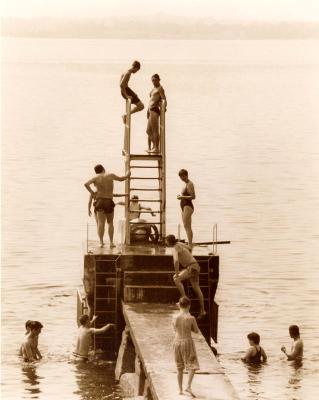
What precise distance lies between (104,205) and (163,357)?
7786 mm

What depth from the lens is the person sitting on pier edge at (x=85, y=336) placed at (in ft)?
94.8

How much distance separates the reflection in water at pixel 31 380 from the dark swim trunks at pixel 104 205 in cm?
379

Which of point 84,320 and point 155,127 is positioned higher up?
point 155,127

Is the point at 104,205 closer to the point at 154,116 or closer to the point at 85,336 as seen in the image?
the point at 154,116

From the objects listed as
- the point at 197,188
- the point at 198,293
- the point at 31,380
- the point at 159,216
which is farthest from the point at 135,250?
the point at 197,188

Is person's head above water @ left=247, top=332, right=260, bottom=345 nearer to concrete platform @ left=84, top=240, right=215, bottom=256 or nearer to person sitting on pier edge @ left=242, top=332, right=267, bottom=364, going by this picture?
person sitting on pier edge @ left=242, top=332, right=267, bottom=364

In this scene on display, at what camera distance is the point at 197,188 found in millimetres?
62219

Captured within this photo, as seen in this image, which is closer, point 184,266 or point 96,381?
point 184,266

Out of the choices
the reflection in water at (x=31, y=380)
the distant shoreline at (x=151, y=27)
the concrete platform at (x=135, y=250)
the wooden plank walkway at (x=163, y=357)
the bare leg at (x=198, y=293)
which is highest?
the distant shoreline at (x=151, y=27)

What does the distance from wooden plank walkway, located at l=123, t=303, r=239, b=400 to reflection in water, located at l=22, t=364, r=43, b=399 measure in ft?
A: 8.22

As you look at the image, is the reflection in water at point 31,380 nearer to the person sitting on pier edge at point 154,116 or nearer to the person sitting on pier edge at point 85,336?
the person sitting on pier edge at point 85,336

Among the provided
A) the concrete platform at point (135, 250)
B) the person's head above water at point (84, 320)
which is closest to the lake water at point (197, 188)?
the person's head above water at point (84, 320)

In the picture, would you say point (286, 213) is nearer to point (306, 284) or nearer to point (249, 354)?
point (306, 284)

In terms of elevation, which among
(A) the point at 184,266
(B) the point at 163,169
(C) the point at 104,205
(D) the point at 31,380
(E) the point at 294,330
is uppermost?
(B) the point at 163,169
